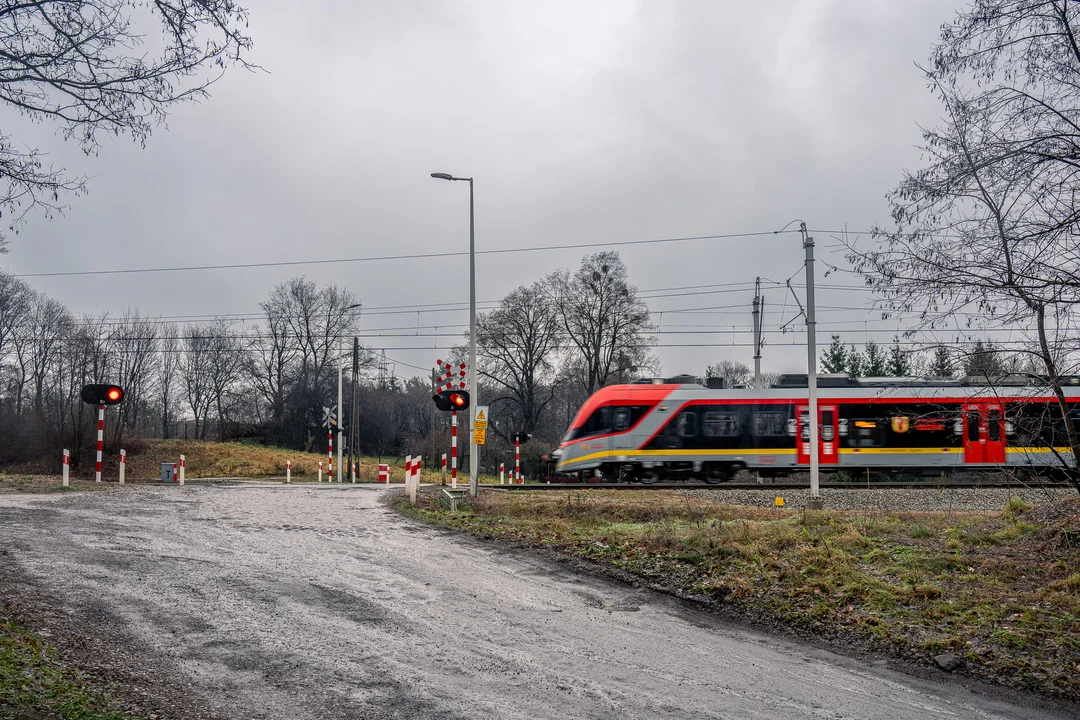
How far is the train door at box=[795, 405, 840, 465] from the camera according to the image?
85.4 ft

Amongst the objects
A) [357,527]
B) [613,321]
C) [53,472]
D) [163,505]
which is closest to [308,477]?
[53,472]

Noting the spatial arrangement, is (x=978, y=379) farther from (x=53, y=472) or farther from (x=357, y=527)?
(x=53, y=472)

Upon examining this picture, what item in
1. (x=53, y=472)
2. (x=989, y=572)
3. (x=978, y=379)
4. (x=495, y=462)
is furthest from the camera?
(x=495, y=462)

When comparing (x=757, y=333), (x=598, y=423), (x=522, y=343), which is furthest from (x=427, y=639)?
(x=522, y=343)

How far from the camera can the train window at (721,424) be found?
26469 millimetres

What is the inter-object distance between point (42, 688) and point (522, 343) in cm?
4483

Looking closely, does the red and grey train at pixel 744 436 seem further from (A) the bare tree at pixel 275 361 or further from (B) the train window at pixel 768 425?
(A) the bare tree at pixel 275 361

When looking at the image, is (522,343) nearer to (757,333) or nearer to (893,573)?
(757,333)

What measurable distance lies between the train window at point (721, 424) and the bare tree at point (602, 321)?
19.3 m

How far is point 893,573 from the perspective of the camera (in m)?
8.88

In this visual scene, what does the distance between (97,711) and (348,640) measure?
2224 millimetres

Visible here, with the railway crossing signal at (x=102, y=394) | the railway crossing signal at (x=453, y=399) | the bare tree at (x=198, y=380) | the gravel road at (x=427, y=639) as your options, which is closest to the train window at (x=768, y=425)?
the railway crossing signal at (x=453, y=399)

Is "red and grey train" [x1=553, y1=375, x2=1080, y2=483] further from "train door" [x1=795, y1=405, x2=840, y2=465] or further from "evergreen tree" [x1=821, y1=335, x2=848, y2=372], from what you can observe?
"evergreen tree" [x1=821, y1=335, x2=848, y2=372]

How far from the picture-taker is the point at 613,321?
155 ft
